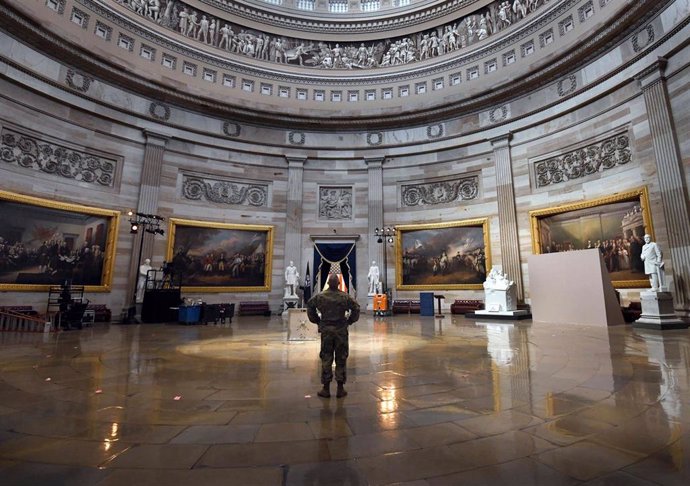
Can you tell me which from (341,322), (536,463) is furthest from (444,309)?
(536,463)

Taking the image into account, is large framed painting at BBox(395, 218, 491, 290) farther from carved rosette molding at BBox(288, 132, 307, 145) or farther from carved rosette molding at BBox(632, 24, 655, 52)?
carved rosette molding at BBox(632, 24, 655, 52)

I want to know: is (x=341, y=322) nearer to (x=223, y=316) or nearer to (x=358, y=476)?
(x=358, y=476)

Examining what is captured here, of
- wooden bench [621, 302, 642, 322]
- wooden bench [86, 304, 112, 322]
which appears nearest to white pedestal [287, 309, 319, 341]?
wooden bench [86, 304, 112, 322]

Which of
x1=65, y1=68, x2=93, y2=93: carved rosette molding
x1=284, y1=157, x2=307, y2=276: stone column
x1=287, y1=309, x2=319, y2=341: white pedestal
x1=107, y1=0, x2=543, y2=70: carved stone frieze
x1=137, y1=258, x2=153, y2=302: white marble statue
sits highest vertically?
x1=107, y1=0, x2=543, y2=70: carved stone frieze

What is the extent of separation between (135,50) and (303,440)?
22.3 meters

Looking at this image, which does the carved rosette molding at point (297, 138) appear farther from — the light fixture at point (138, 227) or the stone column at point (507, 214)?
the stone column at point (507, 214)

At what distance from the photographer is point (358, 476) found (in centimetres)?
252

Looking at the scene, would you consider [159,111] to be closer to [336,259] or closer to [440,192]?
[336,259]

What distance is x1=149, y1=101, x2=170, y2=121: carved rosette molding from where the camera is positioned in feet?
60.8

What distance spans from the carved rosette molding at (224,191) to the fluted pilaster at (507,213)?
13652mm

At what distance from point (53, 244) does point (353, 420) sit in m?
16.9

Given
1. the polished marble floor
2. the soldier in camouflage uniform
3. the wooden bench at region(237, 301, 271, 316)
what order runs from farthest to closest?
the wooden bench at region(237, 301, 271, 316) < the soldier in camouflage uniform < the polished marble floor

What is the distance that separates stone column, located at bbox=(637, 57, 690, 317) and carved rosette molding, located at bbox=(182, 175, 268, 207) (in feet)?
61.7

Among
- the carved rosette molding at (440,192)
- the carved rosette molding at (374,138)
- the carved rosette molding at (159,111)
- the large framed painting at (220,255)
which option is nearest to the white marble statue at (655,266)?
the carved rosette molding at (440,192)
